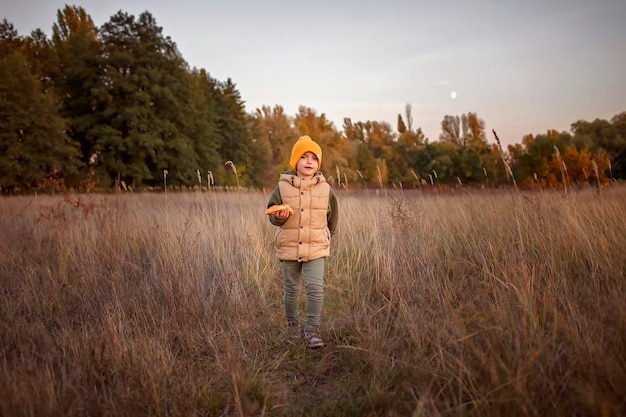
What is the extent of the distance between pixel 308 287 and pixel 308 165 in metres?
0.93

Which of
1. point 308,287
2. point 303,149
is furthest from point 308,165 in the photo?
point 308,287

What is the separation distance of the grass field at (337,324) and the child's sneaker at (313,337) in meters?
0.07

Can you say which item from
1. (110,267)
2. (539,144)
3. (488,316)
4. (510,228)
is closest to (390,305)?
(488,316)

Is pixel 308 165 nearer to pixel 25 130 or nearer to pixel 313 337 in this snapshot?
pixel 313 337

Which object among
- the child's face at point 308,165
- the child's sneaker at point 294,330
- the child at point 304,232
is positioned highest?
the child's face at point 308,165

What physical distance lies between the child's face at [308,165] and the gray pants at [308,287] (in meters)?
0.67

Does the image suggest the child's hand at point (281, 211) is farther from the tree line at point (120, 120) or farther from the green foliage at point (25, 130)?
the green foliage at point (25, 130)

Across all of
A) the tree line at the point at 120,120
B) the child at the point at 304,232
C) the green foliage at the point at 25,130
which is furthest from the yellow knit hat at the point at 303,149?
the green foliage at the point at 25,130

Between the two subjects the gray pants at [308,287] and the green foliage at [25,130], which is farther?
the green foliage at [25,130]

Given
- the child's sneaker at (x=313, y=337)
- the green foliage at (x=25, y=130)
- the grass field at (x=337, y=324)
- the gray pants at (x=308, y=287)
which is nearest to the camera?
the grass field at (x=337, y=324)

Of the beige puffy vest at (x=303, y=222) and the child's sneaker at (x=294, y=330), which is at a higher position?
the beige puffy vest at (x=303, y=222)

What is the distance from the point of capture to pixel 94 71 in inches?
955

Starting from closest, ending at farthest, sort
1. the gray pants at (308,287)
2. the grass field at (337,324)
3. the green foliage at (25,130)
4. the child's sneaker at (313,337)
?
the grass field at (337,324)
the child's sneaker at (313,337)
the gray pants at (308,287)
the green foliage at (25,130)

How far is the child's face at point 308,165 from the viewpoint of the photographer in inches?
113
